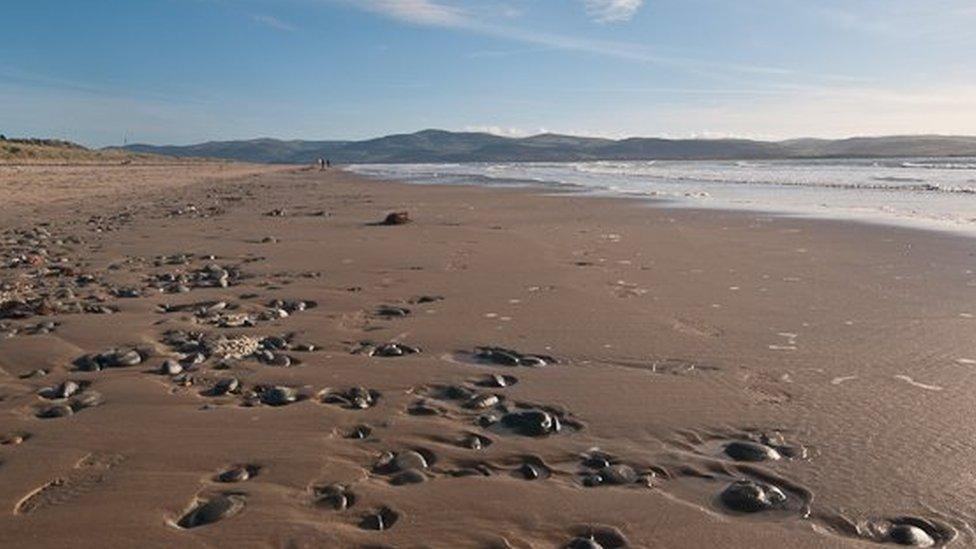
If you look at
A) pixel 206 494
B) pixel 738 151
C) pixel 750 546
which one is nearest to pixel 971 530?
pixel 750 546

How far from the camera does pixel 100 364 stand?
426 centimetres

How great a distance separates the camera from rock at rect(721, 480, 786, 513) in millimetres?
2682

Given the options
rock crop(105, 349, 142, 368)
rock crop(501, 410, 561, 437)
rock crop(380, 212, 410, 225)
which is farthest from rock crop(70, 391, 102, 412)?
rock crop(380, 212, 410, 225)

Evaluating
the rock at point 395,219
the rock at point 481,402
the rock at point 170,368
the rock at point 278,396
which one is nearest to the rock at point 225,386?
the rock at point 278,396

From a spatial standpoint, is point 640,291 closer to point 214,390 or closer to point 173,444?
point 214,390

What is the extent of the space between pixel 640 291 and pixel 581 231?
204 inches

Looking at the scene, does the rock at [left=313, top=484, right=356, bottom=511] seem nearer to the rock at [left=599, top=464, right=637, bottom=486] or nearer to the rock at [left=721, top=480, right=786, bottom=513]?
the rock at [left=599, top=464, right=637, bottom=486]

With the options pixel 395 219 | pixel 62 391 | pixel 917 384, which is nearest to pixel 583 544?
pixel 917 384

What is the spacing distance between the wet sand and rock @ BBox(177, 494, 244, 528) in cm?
1

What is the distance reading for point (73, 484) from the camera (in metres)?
2.76

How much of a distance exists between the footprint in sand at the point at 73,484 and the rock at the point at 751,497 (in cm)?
220

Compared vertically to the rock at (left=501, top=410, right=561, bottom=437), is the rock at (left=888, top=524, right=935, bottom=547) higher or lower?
lower

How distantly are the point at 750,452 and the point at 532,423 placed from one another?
0.90 m

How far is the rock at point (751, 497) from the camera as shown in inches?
106
